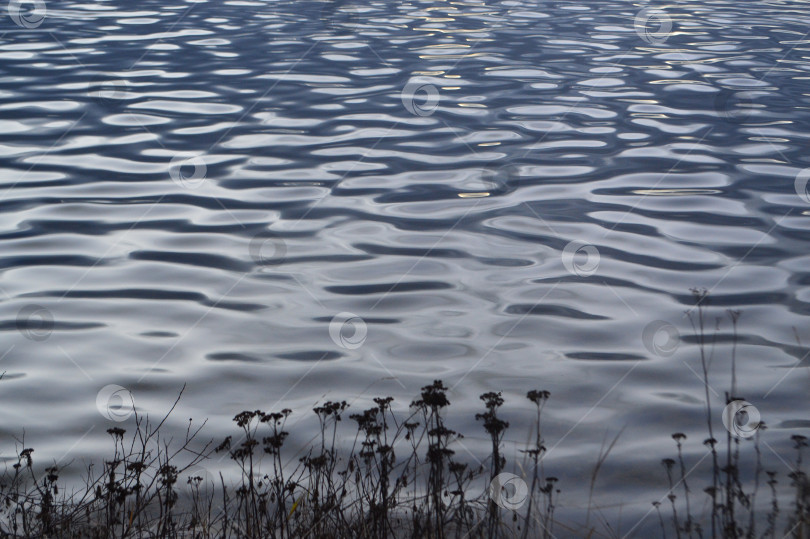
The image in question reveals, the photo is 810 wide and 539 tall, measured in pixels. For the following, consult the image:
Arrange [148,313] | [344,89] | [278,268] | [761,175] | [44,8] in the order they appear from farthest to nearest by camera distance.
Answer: [44,8]
[344,89]
[761,175]
[278,268]
[148,313]

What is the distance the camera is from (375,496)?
2.97 m

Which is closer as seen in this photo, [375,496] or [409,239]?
[375,496]

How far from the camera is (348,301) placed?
18.6ft

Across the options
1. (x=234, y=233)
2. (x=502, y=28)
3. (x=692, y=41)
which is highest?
(x=502, y=28)

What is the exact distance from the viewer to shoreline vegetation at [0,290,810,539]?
9.33ft

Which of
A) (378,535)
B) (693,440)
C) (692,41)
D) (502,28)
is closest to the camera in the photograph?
(378,535)

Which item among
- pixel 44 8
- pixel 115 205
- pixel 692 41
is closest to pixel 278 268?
pixel 115 205

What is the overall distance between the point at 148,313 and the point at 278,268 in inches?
37.7

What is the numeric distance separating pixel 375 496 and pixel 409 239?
3864 mm

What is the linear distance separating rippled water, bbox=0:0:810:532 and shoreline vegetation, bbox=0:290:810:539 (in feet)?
0.74

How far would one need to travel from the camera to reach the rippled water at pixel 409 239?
15.1ft

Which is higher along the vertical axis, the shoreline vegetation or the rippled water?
the rippled water

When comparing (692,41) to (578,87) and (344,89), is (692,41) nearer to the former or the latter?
(578,87)

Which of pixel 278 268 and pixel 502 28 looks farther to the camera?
pixel 502 28
